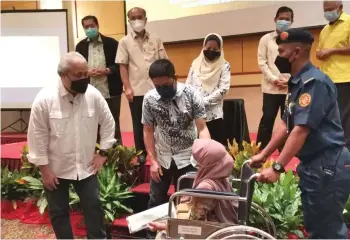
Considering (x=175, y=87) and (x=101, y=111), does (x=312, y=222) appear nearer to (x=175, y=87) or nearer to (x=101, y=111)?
(x=175, y=87)

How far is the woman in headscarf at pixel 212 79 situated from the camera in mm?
3412

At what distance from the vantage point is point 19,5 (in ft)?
22.1

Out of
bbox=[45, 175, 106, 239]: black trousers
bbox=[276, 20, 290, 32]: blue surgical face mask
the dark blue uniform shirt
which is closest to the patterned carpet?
bbox=[45, 175, 106, 239]: black trousers

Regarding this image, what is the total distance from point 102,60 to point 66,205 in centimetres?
188

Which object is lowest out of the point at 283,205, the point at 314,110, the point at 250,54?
the point at 283,205

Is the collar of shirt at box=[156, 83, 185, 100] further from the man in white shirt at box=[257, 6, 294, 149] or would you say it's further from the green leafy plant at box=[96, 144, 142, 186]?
the man in white shirt at box=[257, 6, 294, 149]

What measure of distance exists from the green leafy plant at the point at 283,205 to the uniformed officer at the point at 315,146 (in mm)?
709

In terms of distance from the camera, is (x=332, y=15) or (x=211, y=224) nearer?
(x=211, y=224)

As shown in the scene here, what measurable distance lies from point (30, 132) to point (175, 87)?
87cm

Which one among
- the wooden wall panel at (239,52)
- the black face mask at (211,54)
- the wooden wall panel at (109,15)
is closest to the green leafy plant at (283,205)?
the black face mask at (211,54)

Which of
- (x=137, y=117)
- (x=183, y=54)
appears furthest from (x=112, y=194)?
(x=183, y=54)

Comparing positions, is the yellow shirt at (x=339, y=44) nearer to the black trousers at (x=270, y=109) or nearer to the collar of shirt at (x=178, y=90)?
the black trousers at (x=270, y=109)

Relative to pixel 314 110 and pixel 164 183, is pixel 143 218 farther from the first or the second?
pixel 314 110

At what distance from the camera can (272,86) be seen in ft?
12.1
